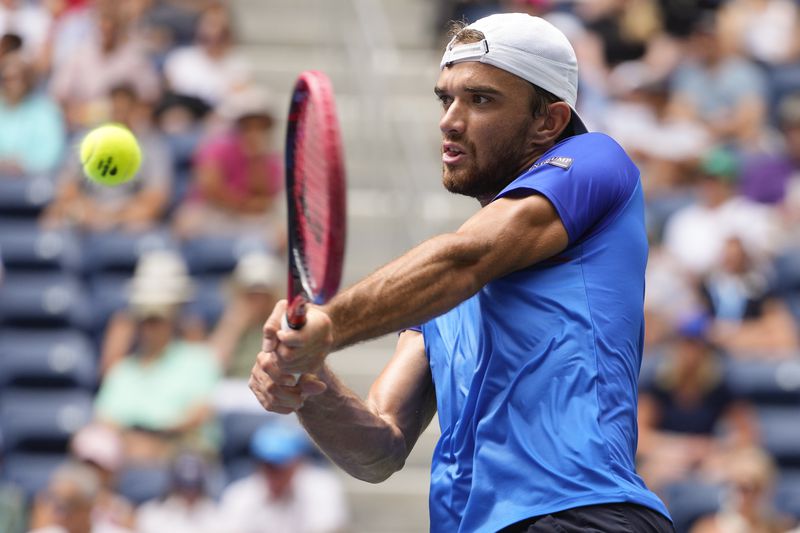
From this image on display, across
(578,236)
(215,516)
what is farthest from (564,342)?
(215,516)

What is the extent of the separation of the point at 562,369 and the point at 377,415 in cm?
67

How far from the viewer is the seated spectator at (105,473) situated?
7871mm

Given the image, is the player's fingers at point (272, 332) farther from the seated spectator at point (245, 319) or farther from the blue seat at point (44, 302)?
the blue seat at point (44, 302)

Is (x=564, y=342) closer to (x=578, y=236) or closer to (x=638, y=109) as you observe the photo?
(x=578, y=236)

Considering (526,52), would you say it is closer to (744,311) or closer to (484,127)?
(484,127)

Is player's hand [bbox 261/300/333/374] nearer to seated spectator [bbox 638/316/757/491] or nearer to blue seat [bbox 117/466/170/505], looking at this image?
blue seat [bbox 117/466/170/505]

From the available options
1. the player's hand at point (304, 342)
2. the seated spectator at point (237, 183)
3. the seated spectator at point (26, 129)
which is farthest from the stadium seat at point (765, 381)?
the player's hand at point (304, 342)

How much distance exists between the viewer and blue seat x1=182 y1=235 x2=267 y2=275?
9.64 metres

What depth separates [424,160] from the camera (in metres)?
10.6

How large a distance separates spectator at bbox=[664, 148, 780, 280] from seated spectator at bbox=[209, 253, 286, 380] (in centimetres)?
298

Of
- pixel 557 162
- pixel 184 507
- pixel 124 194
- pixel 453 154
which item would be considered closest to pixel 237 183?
pixel 124 194

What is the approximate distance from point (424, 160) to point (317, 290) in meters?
7.55

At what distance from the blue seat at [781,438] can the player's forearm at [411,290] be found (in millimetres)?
6197

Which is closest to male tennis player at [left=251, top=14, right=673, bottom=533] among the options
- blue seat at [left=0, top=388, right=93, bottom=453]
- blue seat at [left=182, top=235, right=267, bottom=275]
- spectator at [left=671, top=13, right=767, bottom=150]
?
blue seat at [left=0, top=388, right=93, bottom=453]
